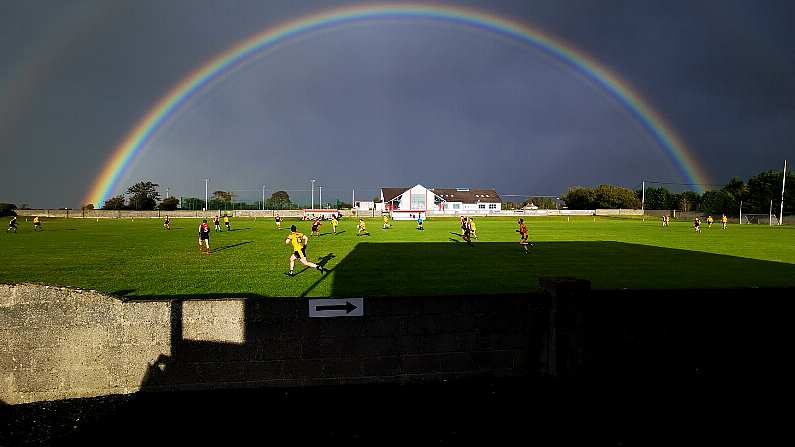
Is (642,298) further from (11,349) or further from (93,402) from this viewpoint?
(11,349)

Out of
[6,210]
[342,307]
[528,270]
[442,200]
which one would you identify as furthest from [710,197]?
[6,210]

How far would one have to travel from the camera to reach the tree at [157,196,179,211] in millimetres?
121000

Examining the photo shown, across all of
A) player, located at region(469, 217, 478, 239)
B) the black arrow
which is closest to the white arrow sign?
the black arrow

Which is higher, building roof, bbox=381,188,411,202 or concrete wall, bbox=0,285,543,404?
building roof, bbox=381,188,411,202

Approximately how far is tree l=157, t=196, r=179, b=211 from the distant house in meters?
57.3

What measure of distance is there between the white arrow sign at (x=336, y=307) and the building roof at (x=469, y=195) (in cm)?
12491

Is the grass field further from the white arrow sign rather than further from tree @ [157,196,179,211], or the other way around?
tree @ [157,196,179,211]

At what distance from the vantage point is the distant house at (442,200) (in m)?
120

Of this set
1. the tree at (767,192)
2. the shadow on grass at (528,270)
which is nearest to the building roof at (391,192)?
the tree at (767,192)

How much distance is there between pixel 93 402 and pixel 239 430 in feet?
6.89

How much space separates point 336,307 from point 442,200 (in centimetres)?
11869

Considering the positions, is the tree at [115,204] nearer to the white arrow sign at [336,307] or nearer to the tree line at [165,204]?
the tree line at [165,204]

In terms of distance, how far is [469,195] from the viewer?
445 feet

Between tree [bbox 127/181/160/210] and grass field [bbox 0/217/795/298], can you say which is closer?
grass field [bbox 0/217/795/298]
